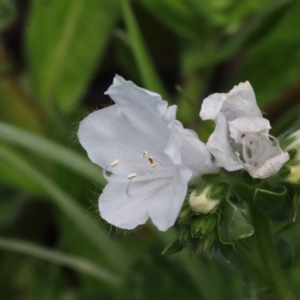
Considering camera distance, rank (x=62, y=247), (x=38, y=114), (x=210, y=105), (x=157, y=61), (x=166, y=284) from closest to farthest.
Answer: (x=210, y=105) → (x=166, y=284) → (x=62, y=247) → (x=38, y=114) → (x=157, y=61)

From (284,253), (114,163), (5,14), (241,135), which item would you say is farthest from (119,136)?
(5,14)

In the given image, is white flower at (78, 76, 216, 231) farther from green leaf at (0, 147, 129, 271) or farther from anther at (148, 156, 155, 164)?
green leaf at (0, 147, 129, 271)

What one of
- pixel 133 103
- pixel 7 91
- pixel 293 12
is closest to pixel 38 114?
pixel 7 91

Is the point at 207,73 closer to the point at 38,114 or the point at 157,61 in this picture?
the point at 157,61

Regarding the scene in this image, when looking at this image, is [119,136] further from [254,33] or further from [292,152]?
[254,33]

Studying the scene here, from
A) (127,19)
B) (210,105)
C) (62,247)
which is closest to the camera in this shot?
(210,105)

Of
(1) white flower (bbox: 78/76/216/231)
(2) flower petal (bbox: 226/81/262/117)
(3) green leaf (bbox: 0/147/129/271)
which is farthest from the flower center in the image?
(3) green leaf (bbox: 0/147/129/271)
